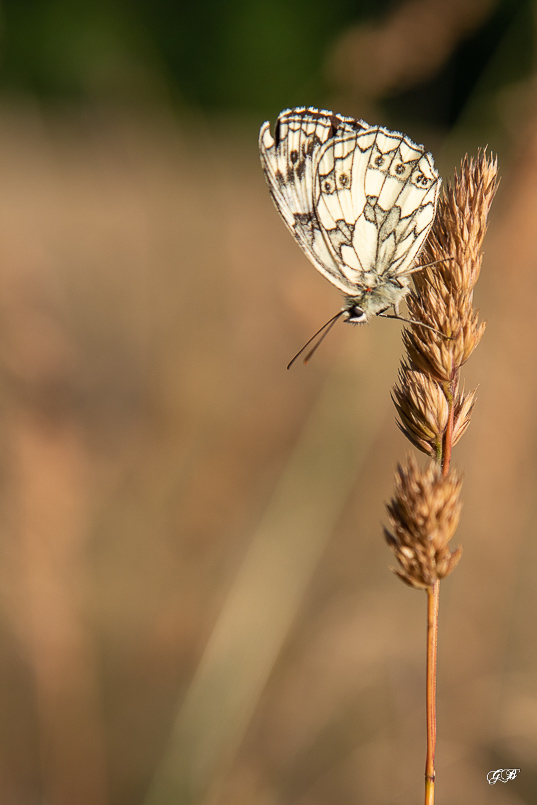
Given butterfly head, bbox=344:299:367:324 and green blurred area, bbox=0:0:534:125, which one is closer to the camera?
butterfly head, bbox=344:299:367:324

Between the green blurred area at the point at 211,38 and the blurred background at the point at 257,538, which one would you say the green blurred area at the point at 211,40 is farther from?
the blurred background at the point at 257,538

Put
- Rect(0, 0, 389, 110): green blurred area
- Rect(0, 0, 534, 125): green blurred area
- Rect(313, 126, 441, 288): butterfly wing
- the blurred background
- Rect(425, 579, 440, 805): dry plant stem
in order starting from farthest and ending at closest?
Rect(0, 0, 389, 110): green blurred area → Rect(0, 0, 534, 125): green blurred area → the blurred background → Rect(313, 126, 441, 288): butterfly wing → Rect(425, 579, 440, 805): dry plant stem

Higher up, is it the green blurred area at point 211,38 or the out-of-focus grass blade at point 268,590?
the green blurred area at point 211,38

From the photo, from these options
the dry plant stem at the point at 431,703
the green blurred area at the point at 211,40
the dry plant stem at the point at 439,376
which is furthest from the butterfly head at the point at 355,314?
the green blurred area at the point at 211,40

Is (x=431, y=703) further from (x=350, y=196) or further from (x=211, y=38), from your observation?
(x=211, y=38)

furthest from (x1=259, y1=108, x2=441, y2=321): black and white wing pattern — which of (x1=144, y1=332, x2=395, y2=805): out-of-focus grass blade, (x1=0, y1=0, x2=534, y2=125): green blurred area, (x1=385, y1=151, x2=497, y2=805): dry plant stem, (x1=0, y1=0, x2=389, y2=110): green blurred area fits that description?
(x1=0, y1=0, x2=389, y2=110): green blurred area

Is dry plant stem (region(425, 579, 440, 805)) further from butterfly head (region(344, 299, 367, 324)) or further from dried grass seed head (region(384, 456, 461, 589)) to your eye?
butterfly head (region(344, 299, 367, 324))

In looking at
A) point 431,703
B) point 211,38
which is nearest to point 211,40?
point 211,38
